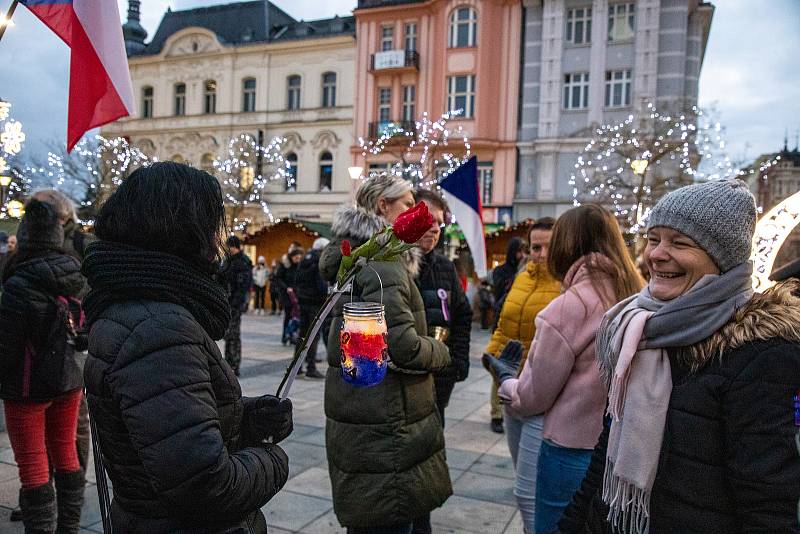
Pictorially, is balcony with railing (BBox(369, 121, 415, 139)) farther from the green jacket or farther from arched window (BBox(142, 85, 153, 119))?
the green jacket

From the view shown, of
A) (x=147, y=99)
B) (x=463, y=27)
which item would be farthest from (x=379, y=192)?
(x=147, y=99)

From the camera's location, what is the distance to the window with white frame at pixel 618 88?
79.8 feet

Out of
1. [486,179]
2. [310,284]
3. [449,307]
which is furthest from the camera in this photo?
[486,179]

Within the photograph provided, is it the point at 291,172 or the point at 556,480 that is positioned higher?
the point at 291,172

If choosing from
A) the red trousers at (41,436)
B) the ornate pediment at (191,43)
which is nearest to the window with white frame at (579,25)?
the ornate pediment at (191,43)

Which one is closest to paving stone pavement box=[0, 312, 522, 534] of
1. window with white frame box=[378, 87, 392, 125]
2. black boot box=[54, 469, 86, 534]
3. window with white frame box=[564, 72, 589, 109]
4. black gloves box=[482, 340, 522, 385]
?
black boot box=[54, 469, 86, 534]

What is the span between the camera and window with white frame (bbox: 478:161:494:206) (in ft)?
86.1

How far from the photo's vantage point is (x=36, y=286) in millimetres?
2982

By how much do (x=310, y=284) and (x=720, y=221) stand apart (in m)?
7.24

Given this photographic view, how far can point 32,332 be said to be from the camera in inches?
117

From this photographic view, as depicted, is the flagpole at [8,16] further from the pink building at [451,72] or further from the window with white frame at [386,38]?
the window with white frame at [386,38]

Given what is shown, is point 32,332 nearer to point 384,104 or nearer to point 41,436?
point 41,436

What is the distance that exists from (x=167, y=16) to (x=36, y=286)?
36892mm

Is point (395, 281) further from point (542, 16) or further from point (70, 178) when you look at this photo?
point (70, 178)
